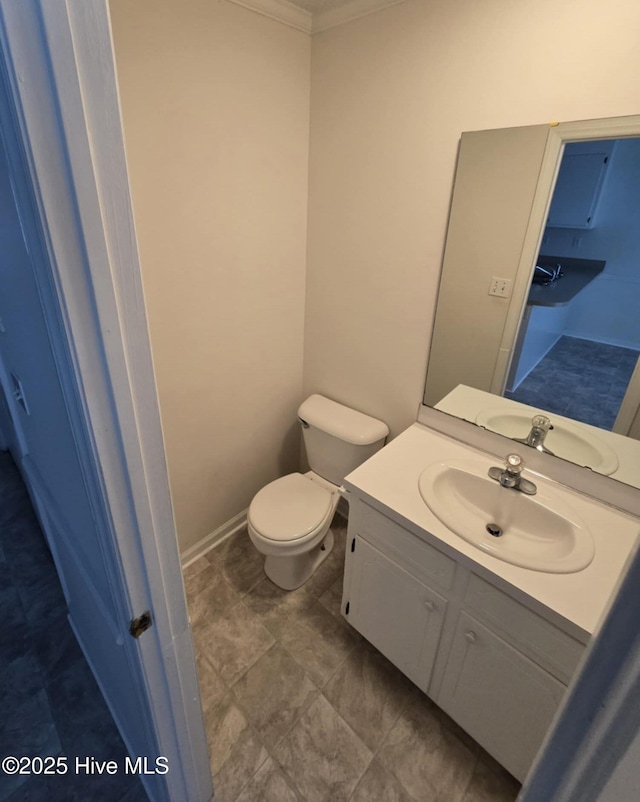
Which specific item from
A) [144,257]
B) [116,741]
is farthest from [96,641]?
[144,257]

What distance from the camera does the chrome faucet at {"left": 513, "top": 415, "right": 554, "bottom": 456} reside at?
1.36 meters

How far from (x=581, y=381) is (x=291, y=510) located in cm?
120

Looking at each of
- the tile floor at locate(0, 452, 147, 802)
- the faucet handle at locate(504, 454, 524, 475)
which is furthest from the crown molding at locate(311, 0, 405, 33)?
the tile floor at locate(0, 452, 147, 802)

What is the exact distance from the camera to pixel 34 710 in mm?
1381

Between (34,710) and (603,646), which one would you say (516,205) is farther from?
(34,710)

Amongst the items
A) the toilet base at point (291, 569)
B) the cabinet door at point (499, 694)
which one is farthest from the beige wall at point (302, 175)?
the cabinet door at point (499, 694)

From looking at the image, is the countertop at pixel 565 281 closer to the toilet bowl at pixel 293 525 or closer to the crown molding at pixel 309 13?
the crown molding at pixel 309 13

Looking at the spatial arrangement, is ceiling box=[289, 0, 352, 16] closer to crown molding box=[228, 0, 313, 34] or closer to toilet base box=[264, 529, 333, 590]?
crown molding box=[228, 0, 313, 34]

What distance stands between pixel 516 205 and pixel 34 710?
233 cm

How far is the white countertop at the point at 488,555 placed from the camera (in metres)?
0.97

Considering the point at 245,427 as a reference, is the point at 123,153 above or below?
above

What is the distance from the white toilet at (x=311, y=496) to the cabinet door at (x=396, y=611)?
0.31 metres

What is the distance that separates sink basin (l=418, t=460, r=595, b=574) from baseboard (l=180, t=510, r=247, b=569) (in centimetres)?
120

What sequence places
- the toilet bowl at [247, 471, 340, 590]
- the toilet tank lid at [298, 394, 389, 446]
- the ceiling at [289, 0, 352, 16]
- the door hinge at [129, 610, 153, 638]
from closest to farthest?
the door hinge at [129, 610, 153, 638]
the ceiling at [289, 0, 352, 16]
the toilet bowl at [247, 471, 340, 590]
the toilet tank lid at [298, 394, 389, 446]
